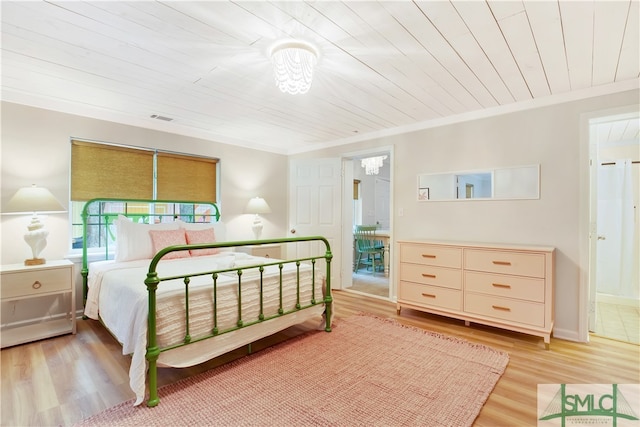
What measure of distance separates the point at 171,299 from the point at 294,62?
5.69ft

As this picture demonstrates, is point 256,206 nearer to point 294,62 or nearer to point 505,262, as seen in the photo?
point 294,62

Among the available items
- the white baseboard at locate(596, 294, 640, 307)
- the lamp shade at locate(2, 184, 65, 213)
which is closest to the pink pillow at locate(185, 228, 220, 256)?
the lamp shade at locate(2, 184, 65, 213)

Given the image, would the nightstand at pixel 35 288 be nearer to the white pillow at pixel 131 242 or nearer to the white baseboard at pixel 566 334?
the white pillow at pixel 131 242

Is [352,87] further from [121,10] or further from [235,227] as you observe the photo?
[235,227]

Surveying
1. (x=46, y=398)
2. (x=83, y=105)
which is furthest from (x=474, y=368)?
(x=83, y=105)

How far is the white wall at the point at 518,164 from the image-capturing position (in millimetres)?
2791

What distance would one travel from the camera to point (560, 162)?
9.43 feet

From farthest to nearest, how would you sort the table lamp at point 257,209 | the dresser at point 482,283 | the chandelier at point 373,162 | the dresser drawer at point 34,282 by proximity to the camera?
the chandelier at point 373,162 < the table lamp at point 257,209 < the dresser at point 482,283 < the dresser drawer at point 34,282

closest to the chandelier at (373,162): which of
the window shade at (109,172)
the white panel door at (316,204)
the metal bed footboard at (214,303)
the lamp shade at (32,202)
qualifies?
the white panel door at (316,204)

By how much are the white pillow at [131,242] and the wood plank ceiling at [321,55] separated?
1255 millimetres

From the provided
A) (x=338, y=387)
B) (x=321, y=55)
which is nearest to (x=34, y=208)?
(x=321, y=55)

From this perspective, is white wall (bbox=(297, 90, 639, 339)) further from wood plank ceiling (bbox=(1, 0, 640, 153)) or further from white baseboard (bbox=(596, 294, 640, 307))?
white baseboard (bbox=(596, 294, 640, 307))

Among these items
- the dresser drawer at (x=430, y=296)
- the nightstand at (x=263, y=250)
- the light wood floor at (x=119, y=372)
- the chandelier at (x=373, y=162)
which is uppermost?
the chandelier at (x=373, y=162)

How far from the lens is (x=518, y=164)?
10.2 feet
